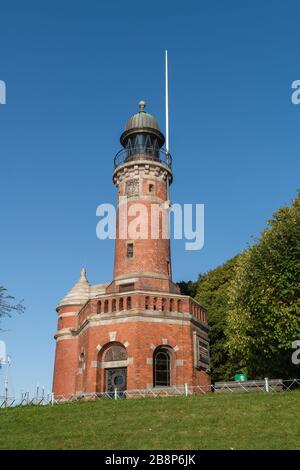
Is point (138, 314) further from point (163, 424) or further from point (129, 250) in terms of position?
point (163, 424)

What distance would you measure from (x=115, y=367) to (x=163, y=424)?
13987 millimetres

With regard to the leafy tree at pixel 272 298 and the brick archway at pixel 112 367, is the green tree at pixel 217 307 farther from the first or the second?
the brick archway at pixel 112 367

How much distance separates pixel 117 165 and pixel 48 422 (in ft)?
76.8

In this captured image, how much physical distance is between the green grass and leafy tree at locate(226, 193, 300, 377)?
5412 millimetres

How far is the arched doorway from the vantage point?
1288 inches

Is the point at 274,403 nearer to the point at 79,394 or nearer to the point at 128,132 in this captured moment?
the point at 79,394

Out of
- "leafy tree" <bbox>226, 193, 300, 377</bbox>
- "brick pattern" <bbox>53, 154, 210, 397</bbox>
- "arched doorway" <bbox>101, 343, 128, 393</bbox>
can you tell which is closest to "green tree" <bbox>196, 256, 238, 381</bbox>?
"brick pattern" <bbox>53, 154, 210, 397</bbox>

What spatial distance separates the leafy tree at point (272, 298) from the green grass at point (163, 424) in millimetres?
5412

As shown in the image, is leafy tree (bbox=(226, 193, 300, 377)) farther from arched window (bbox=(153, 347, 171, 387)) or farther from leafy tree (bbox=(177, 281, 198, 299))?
leafy tree (bbox=(177, 281, 198, 299))

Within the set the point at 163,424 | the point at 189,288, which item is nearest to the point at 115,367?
the point at 163,424

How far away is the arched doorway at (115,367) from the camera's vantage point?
32.7 meters

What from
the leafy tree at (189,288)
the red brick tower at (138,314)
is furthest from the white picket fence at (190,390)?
the leafy tree at (189,288)

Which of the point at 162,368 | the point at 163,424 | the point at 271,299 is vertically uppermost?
the point at 271,299

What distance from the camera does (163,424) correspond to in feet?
63.9
